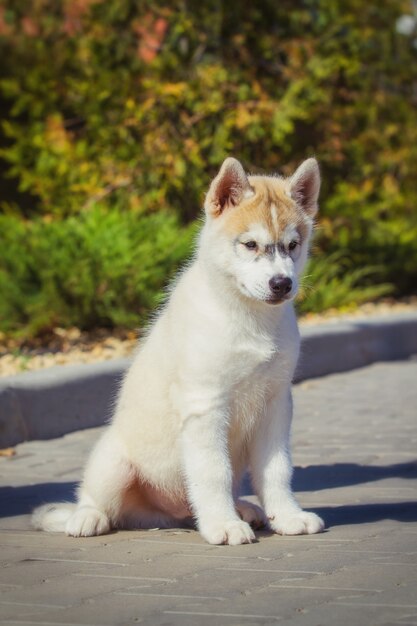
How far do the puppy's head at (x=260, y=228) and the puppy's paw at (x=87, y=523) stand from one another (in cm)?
117

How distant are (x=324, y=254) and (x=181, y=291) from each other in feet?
35.7

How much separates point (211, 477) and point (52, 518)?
34.7 inches

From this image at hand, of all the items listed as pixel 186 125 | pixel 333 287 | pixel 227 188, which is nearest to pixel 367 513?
pixel 227 188

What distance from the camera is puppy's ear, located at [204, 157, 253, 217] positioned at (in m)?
5.14

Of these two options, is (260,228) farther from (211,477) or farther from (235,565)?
(235,565)

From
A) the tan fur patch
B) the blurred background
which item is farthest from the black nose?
the blurred background

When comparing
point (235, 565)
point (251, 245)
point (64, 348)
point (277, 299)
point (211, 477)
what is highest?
point (251, 245)

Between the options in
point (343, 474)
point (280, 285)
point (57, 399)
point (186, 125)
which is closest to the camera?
point (280, 285)

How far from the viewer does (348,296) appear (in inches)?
576

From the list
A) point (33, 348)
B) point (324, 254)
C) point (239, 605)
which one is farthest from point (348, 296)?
point (239, 605)

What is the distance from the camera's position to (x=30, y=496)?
625cm

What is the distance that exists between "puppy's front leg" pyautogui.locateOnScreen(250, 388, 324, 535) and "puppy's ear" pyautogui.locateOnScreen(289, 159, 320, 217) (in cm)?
84

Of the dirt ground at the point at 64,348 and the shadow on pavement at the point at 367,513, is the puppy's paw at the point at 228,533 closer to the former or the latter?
the shadow on pavement at the point at 367,513

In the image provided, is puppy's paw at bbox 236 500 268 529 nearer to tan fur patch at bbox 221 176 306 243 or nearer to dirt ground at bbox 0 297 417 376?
tan fur patch at bbox 221 176 306 243
